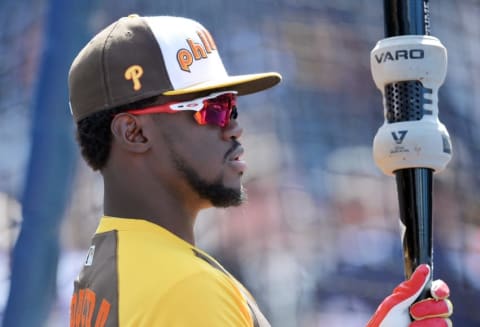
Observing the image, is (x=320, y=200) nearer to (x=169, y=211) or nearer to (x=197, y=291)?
(x=169, y=211)

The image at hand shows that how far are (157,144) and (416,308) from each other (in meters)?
0.67

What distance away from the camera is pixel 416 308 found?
2.07 meters

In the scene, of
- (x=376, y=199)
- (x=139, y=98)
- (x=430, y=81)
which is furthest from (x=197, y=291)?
(x=376, y=199)

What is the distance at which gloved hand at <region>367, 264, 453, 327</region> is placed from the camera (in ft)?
6.77

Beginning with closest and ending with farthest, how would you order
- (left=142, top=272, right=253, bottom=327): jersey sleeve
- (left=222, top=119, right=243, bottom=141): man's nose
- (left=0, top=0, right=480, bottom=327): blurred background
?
(left=142, top=272, right=253, bottom=327): jersey sleeve
(left=222, top=119, right=243, bottom=141): man's nose
(left=0, top=0, right=480, bottom=327): blurred background

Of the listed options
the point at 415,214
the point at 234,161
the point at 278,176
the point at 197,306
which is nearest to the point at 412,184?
the point at 415,214

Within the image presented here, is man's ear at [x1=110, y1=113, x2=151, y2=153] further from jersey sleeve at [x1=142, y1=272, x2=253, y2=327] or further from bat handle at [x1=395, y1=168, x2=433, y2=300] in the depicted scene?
bat handle at [x1=395, y1=168, x2=433, y2=300]

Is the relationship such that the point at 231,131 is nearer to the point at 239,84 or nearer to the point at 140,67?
the point at 239,84

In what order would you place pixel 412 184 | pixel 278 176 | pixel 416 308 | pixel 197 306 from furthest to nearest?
pixel 278 176 → pixel 412 184 → pixel 416 308 → pixel 197 306

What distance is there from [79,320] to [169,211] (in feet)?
1.02

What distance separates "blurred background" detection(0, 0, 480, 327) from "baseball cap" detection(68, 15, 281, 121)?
80.7 inches

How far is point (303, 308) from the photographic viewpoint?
4266mm

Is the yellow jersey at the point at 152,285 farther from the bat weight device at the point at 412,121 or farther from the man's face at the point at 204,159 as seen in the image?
the bat weight device at the point at 412,121

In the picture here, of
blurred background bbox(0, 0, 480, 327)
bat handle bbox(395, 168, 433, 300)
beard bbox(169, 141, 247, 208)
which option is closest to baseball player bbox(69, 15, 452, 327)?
beard bbox(169, 141, 247, 208)
